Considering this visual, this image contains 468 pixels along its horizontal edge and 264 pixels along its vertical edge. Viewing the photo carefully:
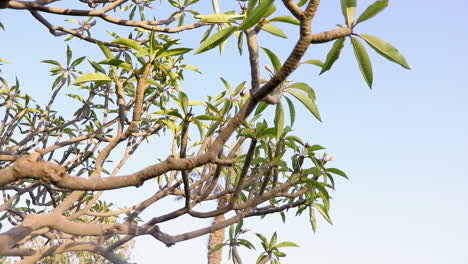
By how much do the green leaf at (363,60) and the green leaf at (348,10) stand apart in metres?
0.08

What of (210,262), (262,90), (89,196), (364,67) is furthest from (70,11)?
(210,262)

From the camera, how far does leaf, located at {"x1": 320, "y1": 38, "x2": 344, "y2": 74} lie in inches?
81.7

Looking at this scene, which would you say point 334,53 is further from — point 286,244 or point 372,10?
point 286,244

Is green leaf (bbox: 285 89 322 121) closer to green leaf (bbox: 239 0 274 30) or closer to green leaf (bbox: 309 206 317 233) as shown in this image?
green leaf (bbox: 239 0 274 30)

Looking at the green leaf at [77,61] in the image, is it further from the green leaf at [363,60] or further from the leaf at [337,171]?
the green leaf at [363,60]

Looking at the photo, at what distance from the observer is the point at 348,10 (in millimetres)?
1966

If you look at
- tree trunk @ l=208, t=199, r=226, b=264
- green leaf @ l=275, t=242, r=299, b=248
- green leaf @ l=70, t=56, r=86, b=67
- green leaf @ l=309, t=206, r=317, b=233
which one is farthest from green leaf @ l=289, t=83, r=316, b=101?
tree trunk @ l=208, t=199, r=226, b=264

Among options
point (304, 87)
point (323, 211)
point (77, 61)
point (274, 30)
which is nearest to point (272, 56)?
point (274, 30)

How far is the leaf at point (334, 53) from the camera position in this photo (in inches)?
81.7

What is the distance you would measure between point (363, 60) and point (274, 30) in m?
0.61

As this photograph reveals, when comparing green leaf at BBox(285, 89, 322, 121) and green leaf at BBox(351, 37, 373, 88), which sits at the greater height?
green leaf at BBox(285, 89, 322, 121)

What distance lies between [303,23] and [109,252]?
343 cm

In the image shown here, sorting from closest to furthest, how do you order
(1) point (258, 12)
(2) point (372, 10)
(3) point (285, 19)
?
(1) point (258, 12) < (2) point (372, 10) < (3) point (285, 19)

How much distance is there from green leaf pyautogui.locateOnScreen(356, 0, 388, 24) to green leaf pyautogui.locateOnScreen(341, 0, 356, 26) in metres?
0.03
